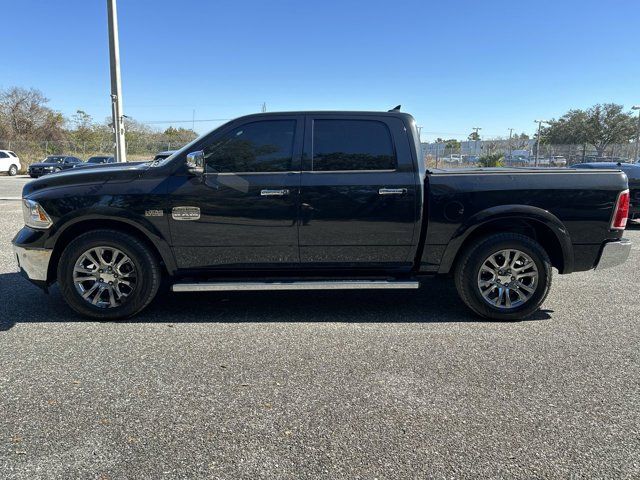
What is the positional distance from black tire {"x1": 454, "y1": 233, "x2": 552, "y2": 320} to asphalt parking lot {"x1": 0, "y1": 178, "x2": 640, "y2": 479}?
5.5 inches

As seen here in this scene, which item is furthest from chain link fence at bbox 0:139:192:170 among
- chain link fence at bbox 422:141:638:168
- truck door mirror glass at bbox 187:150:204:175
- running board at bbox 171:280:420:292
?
running board at bbox 171:280:420:292

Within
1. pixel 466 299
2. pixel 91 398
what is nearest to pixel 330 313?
pixel 466 299

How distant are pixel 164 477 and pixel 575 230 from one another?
13.6ft

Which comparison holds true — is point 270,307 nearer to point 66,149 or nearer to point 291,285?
point 291,285

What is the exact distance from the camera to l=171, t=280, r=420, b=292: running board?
4.47 meters

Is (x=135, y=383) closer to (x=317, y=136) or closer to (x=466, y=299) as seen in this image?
(x=317, y=136)

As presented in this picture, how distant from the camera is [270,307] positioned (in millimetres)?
5047

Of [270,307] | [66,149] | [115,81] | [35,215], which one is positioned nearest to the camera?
[35,215]

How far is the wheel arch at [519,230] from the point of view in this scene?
14.8ft

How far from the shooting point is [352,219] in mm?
4508

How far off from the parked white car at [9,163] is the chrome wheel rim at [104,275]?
32.5m

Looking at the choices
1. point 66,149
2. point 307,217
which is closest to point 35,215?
point 307,217

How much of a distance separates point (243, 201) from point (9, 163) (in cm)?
3373

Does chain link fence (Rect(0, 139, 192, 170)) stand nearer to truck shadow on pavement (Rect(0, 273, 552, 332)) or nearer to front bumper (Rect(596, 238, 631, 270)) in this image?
truck shadow on pavement (Rect(0, 273, 552, 332))
